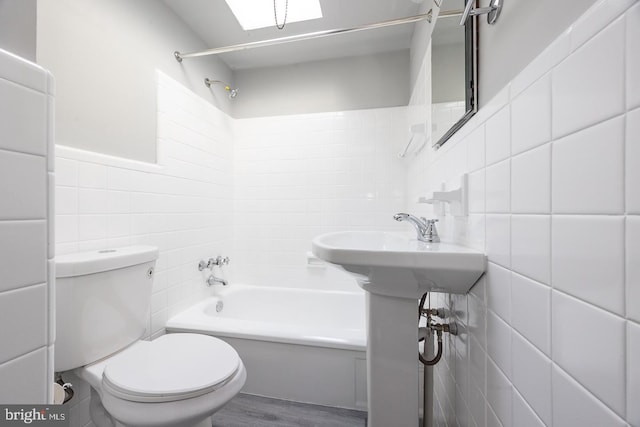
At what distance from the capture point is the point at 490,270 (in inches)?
26.6

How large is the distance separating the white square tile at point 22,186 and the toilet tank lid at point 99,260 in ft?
2.46

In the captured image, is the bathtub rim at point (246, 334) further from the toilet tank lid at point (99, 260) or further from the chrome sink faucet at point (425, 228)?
the chrome sink faucet at point (425, 228)

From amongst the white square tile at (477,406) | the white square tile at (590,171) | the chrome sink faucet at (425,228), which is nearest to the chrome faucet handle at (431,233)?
the chrome sink faucet at (425,228)

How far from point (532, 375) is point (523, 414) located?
0.10m

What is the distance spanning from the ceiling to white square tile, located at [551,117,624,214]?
174 cm

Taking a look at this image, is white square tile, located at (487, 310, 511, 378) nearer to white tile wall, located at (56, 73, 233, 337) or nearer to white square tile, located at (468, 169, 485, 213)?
white square tile, located at (468, 169, 485, 213)

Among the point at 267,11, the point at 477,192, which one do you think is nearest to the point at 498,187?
the point at 477,192

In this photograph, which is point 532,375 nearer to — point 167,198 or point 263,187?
point 167,198

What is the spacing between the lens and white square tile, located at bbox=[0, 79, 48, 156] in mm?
351

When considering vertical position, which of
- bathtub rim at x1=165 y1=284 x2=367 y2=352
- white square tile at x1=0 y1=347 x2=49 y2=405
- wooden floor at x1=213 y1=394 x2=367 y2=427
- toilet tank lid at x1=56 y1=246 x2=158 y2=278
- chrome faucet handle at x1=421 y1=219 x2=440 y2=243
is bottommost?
wooden floor at x1=213 y1=394 x2=367 y2=427

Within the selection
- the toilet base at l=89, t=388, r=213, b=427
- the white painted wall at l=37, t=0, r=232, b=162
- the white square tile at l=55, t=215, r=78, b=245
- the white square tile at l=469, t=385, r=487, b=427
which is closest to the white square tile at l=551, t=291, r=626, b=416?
the white square tile at l=469, t=385, r=487, b=427

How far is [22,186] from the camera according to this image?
37cm

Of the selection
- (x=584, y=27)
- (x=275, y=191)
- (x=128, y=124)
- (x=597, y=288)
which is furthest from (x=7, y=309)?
(x=275, y=191)

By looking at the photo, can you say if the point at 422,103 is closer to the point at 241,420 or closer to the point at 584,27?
the point at 584,27
